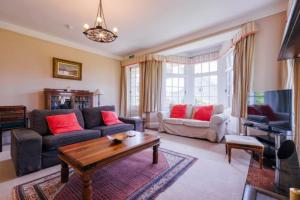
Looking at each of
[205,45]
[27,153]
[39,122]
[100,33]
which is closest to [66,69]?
[39,122]

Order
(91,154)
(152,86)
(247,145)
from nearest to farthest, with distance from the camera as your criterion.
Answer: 1. (91,154)
2. (247,145)
3. (152,86)

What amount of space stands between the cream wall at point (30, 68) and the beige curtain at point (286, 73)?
15.7 ft

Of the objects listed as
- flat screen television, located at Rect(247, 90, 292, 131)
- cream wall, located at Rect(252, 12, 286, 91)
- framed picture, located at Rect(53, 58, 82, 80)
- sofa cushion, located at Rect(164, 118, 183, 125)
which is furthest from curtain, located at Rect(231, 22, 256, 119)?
framed picture, located at Rect(53, 58, 82, 80)

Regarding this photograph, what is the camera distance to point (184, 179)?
181 cm

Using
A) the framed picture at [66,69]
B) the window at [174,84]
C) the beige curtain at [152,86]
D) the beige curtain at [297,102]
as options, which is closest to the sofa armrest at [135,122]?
the beige curtain at [152,86]

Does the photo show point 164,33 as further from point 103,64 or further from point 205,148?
point 205,148

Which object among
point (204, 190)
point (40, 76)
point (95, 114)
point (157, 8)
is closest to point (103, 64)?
point (40, 76)

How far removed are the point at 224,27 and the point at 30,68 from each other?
4.73m

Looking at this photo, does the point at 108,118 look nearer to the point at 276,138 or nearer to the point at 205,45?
the point at 276,138

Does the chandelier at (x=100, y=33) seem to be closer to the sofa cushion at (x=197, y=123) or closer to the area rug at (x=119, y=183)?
the area rug at (x=119, y=183)

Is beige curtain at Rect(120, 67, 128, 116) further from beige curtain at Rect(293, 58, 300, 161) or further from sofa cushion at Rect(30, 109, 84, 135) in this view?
beige curtain at Rect(293, 58, 300, 161)

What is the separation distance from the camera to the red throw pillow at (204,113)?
12.3 ft

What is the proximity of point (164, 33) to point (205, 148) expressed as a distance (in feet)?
9.66

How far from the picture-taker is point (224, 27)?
3.21 m
